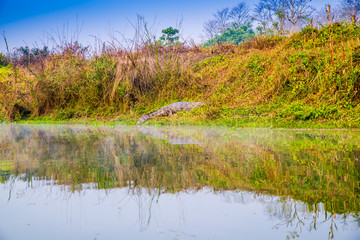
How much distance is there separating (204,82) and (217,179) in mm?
10151

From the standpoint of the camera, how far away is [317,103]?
336 inches

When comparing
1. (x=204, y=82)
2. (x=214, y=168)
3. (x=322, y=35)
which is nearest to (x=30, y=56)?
(x=204, y=82)

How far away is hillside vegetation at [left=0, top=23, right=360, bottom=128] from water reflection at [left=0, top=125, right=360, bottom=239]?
15.7 feet

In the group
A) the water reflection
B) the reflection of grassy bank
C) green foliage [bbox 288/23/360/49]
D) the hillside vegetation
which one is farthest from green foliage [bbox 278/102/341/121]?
green foliage [bbox 288/23/360/49]

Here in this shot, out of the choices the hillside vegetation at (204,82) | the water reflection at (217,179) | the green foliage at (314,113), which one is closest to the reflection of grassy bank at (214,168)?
the water reflection at (217,179)

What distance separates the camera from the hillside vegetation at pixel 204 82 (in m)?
8.86

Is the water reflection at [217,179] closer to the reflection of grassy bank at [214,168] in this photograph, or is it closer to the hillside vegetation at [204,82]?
the reflection of grassy bank at [214,168]

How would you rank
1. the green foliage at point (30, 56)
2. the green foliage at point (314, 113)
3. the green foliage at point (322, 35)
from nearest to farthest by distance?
the green foliage at point (314, 113), the green foliage at point (322, 35), the green foliage at point (30, 56)

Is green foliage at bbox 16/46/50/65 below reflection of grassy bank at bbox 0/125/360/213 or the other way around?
the other way around

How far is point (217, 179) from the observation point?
7.80 feet

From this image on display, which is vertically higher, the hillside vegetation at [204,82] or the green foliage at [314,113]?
the hillside vegetation at [204,82]

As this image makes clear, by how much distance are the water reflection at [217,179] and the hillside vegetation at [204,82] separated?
15.7 feet

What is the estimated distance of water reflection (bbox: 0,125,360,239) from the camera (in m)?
1.64

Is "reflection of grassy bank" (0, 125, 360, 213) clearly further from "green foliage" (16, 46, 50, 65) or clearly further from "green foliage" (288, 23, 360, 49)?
"green foliage" (16, 46, 50, 65)
